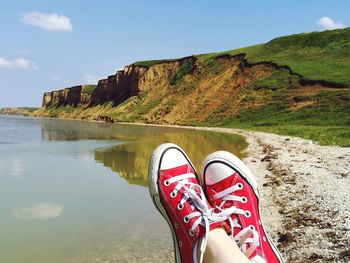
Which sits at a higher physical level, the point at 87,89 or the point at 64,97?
the point at 87,89

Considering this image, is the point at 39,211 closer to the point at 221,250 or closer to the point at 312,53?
the point at 221,250

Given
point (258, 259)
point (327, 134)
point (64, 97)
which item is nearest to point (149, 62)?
point (64, 97)

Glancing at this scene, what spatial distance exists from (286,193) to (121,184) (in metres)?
5.13

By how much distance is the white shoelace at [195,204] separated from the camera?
11.4 ft

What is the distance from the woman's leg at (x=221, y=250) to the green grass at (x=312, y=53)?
55833mm

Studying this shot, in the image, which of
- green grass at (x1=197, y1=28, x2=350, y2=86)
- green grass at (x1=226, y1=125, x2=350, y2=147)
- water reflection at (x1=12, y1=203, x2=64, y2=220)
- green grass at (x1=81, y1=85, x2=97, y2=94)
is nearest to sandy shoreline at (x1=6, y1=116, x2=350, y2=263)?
water reflection at (x1=12, y1=203, x2=64, y2=220)

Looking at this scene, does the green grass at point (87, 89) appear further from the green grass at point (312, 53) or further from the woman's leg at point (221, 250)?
the woman's leg at point (221, 250)

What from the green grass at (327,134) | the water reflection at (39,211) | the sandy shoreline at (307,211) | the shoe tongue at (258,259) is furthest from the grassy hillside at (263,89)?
the shoe tongue at (258,259)

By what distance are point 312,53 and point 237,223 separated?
72.2 metres

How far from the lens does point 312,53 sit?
70938mm

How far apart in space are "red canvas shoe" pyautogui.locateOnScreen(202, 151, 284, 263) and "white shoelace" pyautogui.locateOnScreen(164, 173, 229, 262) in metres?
0.15

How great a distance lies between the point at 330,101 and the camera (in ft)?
167

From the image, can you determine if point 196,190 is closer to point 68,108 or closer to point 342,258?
point 342,258

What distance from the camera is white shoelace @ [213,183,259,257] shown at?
11.6 feet
